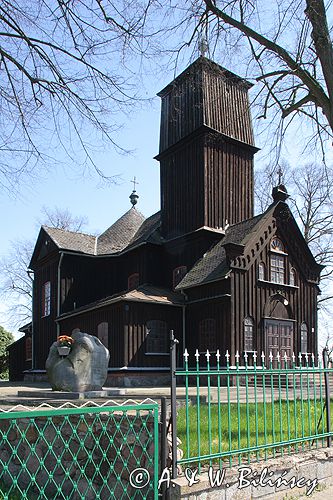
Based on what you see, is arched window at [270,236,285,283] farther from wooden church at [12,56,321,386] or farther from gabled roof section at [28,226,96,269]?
gabled roof section at [28,226,96,269]

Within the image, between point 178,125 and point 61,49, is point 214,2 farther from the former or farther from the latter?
point 178,125

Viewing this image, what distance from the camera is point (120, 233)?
92.8ft

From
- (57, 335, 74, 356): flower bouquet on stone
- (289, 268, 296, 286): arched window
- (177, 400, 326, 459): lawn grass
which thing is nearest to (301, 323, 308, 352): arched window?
(289, 268, 296, 286): arched window

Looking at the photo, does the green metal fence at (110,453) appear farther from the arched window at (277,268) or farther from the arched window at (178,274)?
the arched window at (178,274)

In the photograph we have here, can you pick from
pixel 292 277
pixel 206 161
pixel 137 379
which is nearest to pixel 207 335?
pixel 137 379

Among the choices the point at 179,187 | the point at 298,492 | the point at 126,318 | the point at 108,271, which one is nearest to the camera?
the point at 298,492

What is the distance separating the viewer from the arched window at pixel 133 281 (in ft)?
80.3

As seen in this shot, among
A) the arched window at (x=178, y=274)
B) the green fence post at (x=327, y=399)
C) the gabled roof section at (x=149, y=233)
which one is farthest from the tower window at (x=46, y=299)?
the green fence post at (x=327, y=399)

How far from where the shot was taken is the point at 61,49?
7.38 meters

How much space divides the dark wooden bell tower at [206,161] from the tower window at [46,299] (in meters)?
7.17

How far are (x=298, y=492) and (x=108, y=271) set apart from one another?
21196mm

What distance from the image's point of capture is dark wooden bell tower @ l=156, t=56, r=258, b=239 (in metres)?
22.6

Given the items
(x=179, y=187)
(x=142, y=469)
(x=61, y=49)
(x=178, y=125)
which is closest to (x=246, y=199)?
(x=179, y=187)

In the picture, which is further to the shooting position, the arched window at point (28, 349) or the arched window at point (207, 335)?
the arched window at point (28, 349)
